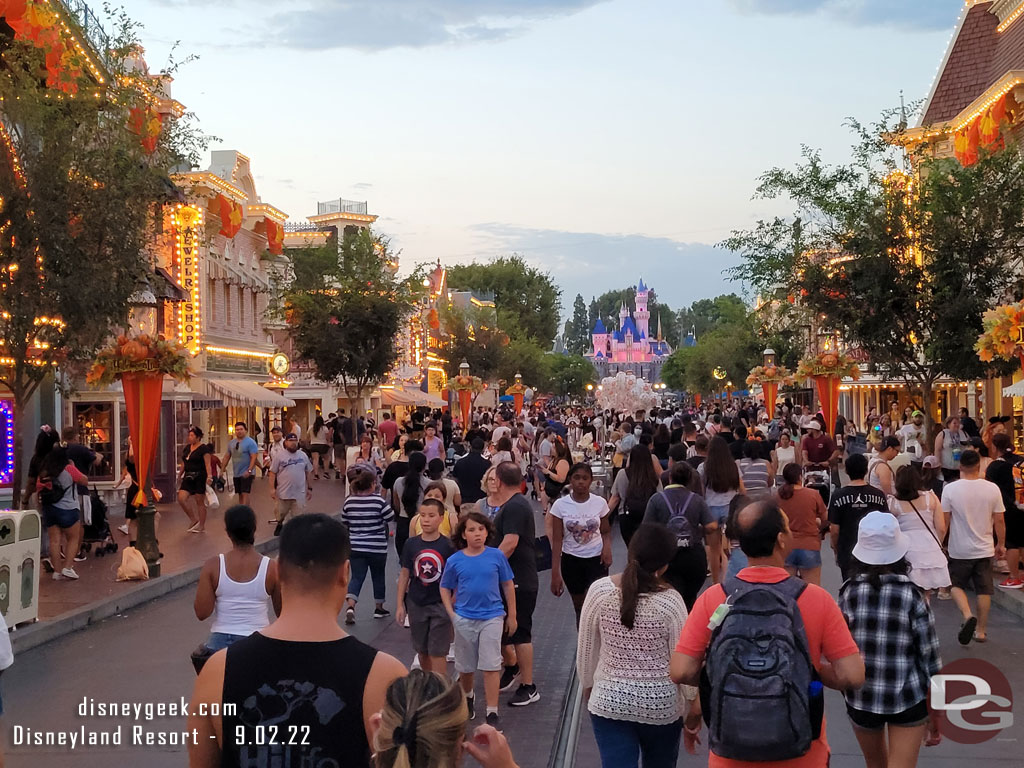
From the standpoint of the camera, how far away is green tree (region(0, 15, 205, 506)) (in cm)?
1428

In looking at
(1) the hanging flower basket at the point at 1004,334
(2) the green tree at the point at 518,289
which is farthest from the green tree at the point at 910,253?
(2) the green tree at the point at 518,289

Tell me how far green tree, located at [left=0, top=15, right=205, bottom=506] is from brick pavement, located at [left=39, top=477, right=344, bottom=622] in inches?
60.3

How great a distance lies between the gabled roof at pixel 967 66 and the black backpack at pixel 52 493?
1079 inches

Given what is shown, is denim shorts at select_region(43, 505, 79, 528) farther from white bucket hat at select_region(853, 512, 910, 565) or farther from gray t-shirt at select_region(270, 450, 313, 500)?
white bucket hat at select_region(853, 512, 910, 565)

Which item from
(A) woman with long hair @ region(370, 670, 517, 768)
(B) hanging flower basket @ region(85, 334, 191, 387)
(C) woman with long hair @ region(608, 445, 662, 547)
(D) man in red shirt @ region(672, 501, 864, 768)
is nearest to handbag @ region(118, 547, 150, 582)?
(B) hanging flower basket @ region(85, 334, 191, 387)

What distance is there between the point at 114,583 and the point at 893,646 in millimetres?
11332

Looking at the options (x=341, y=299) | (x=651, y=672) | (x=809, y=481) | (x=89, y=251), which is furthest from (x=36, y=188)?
(x=341, y=299)

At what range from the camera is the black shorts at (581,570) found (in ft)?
29.6

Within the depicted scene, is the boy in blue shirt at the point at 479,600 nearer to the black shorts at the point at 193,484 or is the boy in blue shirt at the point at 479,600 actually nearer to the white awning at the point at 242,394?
the black shorts at the point at 193,484

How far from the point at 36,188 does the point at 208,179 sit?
19.6 meters

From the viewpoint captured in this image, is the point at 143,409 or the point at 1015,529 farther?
the point at 143,409

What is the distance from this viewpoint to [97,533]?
17.6m

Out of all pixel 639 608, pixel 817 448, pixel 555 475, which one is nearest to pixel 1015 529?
pixel 817 448

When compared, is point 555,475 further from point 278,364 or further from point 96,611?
point 278,364
